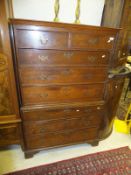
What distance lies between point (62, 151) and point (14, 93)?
1020 mm

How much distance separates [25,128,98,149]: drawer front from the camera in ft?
4.89

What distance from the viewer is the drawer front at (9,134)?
4.70ft

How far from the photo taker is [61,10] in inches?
60.1

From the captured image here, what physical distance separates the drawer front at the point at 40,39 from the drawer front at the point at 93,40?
101 millimetres

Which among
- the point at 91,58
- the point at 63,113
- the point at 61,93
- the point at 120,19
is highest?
the point at 120,19

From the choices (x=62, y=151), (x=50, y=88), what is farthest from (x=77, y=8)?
(x=62, y=151)

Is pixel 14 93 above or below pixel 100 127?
above

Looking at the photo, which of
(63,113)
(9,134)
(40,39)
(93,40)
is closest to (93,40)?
(93,40)

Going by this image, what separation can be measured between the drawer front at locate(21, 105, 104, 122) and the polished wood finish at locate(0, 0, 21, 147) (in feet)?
0.47

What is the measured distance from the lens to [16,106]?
1.31 metres

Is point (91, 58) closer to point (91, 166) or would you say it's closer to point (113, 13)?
point (113, 13)

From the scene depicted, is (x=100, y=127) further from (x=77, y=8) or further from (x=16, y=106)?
(x=77, y=8)

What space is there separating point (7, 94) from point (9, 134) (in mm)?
538

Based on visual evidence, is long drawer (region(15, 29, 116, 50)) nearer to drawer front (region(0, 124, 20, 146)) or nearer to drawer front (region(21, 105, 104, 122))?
drawer front (region(21, 105, 104, 122))
